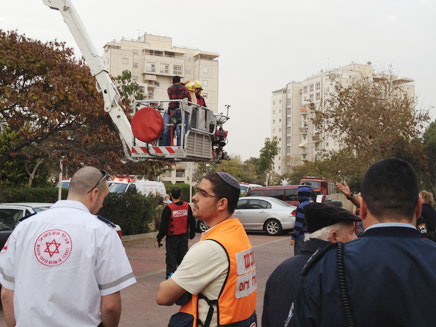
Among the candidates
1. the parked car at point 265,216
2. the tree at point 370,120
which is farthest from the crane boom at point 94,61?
the tree at point 370,120

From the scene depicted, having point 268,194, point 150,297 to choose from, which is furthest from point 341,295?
point 268,194

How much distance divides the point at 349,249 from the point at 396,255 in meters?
0.17

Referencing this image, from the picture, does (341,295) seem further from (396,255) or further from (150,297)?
(150,297)

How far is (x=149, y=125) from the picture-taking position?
927 centimetres

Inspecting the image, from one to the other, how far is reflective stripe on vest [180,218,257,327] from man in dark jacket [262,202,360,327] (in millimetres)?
142

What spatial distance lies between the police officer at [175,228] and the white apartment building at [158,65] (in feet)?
267

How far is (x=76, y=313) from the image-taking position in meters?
2.80

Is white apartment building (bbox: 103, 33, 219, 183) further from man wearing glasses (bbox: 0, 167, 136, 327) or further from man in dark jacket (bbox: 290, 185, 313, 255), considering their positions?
man wearing glasses (bbox: 0, 167, 136, 327)

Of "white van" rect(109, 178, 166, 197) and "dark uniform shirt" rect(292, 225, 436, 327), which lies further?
"white van" rect(109, 178, 166, 197)

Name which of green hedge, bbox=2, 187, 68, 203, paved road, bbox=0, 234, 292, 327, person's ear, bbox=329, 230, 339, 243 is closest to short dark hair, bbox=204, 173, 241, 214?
person's ear, bbox=329, 230, 339, 243

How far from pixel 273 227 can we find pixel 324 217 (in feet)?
55.6

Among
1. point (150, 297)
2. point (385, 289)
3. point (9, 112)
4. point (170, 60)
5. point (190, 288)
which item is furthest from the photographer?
point (170, 60)

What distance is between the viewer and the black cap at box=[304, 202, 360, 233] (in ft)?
9.91

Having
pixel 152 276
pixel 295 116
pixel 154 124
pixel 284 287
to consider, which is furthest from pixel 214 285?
pixel 295 116
